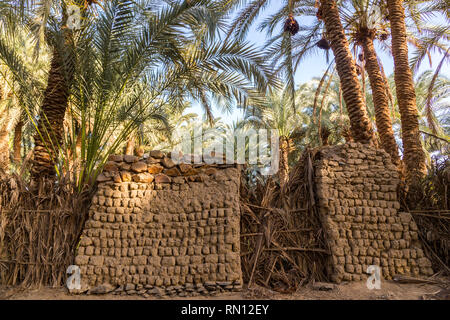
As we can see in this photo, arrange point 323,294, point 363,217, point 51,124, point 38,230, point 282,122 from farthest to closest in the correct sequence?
point 282,122 → point 51,124 → point 38,230 → point 363,217 → point 323,294

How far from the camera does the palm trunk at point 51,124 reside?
654cm

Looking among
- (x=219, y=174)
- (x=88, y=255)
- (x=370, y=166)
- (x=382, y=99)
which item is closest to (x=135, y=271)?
(x=88, y=255)

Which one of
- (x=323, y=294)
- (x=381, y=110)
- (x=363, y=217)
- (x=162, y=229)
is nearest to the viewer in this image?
(x=323, y=294)

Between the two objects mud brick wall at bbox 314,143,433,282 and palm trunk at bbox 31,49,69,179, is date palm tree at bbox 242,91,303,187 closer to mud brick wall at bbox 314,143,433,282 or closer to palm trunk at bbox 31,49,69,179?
mud brick wall at bbox 314,143,433,282

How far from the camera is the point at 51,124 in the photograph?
22.2 feet

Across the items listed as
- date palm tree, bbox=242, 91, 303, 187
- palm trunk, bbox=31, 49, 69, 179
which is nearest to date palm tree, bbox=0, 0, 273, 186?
palm trunk, bbox=31, 49, 69, 179

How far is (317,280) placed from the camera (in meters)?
5.52

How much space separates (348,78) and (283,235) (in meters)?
3.82

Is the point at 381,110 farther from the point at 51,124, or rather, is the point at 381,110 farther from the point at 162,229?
the point at 51,124

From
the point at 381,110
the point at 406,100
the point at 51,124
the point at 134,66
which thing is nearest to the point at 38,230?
the point at 51,124

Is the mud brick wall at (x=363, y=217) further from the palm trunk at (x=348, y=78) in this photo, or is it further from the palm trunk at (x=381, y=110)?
the palm trunk at (x=381, y=110)

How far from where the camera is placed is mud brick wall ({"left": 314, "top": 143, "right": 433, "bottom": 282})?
212 inches

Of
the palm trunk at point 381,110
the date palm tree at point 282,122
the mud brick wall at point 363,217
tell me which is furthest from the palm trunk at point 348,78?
the date palm tree at point 282,122

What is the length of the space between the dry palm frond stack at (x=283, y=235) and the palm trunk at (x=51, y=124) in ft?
13.2
